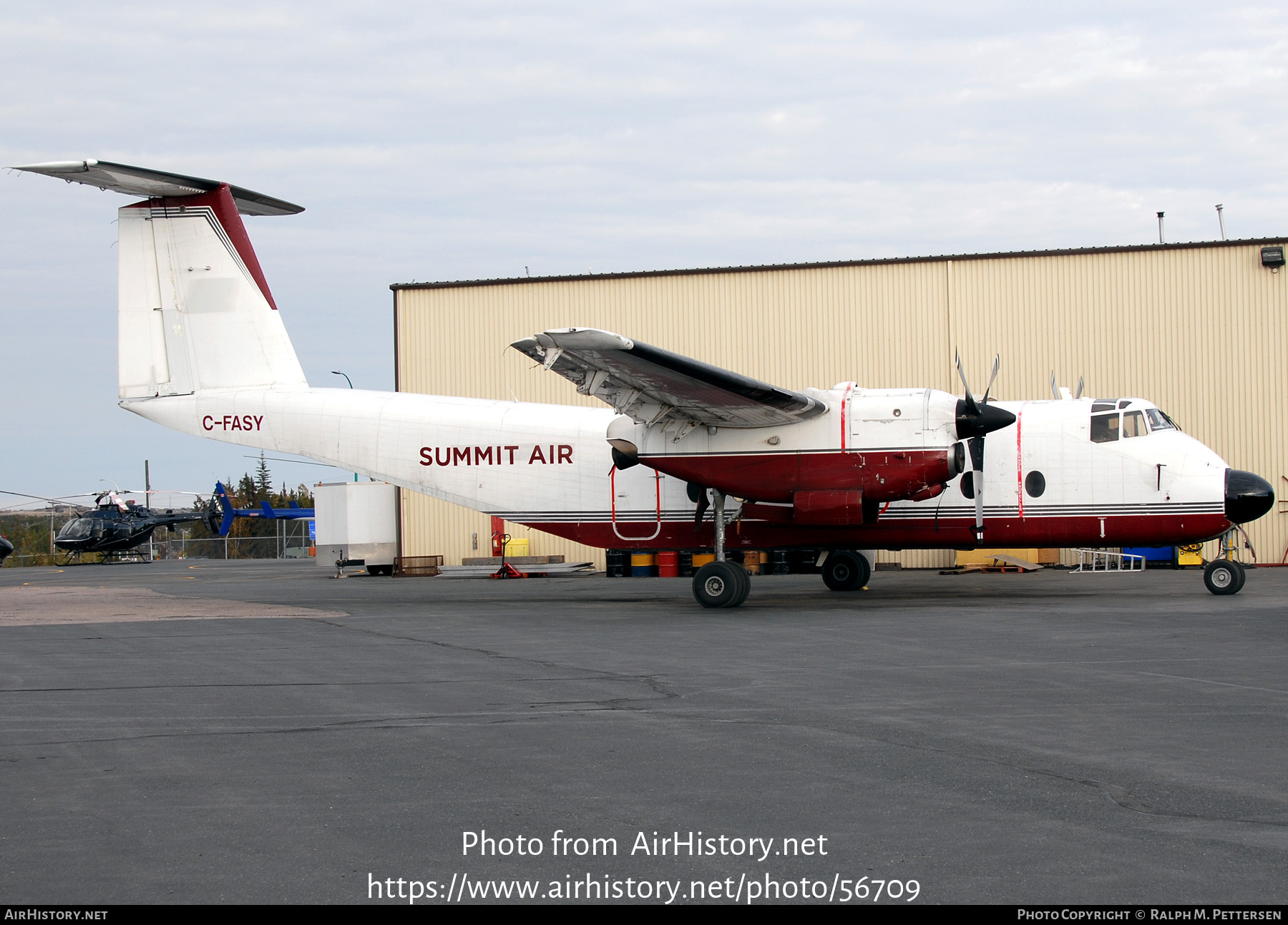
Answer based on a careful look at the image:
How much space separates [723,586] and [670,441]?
7.90ft

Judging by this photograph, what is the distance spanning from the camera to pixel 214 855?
479cm

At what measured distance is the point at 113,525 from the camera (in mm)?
A: 48844

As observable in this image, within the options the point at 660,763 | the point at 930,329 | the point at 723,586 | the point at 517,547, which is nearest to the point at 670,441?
the point at 723,586

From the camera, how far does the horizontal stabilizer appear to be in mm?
17484

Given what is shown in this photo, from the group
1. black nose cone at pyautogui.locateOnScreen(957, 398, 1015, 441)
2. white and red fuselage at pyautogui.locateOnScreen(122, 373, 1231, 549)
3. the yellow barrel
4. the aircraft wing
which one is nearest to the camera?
the aircraft wing

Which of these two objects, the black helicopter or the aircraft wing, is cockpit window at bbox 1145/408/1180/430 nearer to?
the aircraft wing

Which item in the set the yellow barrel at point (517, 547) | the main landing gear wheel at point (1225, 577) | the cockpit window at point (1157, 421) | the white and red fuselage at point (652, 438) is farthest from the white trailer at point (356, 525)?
the main landing gear wheel at point (1225, 577)

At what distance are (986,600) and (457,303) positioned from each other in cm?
1858

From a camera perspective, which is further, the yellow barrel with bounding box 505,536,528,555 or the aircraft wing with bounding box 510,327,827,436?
the yellow barrel with bounding box 505,536,528,555

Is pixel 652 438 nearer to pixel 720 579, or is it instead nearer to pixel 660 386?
pixel 660 386

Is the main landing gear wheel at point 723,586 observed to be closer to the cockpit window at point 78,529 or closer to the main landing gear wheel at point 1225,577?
the main landing gear wheel at point 1225,577

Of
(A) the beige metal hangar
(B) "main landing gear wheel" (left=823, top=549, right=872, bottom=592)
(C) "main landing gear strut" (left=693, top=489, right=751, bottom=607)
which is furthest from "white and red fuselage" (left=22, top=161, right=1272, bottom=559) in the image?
(A) the beige metal hangar

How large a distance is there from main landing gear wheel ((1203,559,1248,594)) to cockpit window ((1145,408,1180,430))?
2.26m
